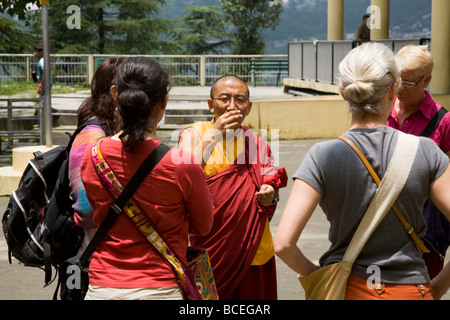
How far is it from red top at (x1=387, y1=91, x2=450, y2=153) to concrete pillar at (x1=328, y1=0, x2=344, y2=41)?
17292 mm

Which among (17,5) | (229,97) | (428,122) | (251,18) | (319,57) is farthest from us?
(251,18)

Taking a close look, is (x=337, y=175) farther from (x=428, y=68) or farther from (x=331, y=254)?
(x=428, y=68)

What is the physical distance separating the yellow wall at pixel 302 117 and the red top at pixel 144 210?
11.4 m

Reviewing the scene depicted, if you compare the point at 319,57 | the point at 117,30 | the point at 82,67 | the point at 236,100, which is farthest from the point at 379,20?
the point at 117,30

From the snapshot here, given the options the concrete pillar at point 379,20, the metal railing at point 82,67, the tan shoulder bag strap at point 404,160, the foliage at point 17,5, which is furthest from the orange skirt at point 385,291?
the metal railing at point 82,67

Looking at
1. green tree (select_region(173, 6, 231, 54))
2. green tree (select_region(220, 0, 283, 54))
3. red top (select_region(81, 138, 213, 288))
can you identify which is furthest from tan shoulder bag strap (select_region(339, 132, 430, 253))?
green tree (select_region(173, 6, 231, 54))

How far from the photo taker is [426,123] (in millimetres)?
4059

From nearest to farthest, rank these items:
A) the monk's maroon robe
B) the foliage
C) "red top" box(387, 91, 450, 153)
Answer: "red top" box(387, 91, 450, 153)
the monk's maroon robe
the foliage

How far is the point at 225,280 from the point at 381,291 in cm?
162

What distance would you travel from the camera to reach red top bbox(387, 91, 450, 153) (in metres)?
4.01

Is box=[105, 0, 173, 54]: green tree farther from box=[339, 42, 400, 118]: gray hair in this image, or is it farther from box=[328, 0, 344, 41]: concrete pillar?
box=[339, 42, 400, 118]: gray hair

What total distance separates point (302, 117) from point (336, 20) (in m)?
7.48

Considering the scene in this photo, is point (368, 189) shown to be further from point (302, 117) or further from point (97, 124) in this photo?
point (302, 117)
